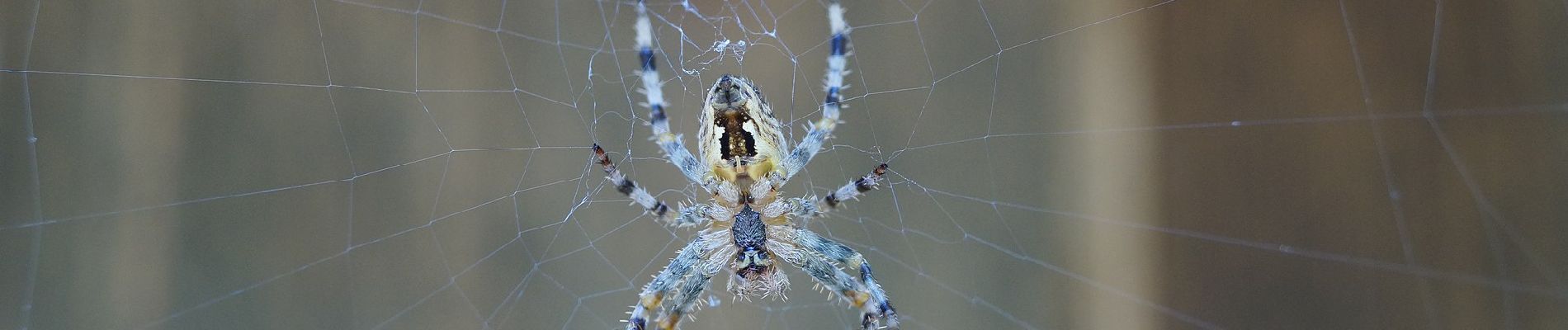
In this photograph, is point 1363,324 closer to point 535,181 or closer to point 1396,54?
point 1396,54

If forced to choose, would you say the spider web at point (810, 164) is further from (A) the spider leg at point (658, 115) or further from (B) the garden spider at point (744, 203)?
(B) the garden spider at point (744, 203)

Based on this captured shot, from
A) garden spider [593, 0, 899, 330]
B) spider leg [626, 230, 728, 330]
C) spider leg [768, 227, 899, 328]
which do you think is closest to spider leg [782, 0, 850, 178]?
garden spider [593, 0, 899, 330]

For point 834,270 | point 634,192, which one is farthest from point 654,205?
point 834,270

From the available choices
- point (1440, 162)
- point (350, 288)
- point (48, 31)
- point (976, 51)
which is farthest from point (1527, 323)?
point (48, 31)

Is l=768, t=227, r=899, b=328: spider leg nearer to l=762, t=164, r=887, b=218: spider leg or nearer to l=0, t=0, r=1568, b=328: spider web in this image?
l=762, t=164, r=887, b=218: spider leg

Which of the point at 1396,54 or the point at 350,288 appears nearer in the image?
the point at 1396,54

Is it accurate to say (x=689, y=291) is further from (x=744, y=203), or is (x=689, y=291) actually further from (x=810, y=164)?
(x=810, y=164)
